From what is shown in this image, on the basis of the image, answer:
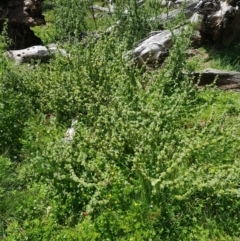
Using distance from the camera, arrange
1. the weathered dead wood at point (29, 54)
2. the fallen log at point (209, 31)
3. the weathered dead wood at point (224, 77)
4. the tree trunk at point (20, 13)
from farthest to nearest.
Answer: the tree trunk at point (20, 13) → the weathered dead wood at point (29, 54) → the fallen log at point (209, 31) → the weathered dead wood at point (224, 77)

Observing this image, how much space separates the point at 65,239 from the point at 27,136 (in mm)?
1574

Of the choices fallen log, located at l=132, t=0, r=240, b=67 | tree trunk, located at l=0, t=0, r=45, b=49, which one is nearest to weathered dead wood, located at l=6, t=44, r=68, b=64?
tree trunk, located at l=0, t=0, r=45, b=49

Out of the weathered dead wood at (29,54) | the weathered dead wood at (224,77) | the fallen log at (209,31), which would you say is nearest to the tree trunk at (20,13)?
the weathered dead wood at (29,54)

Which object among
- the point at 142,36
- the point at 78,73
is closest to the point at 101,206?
the point at 78,73

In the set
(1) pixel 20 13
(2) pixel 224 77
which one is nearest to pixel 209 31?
(2) pixel 224 77

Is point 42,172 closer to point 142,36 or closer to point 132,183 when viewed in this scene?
point 132,183

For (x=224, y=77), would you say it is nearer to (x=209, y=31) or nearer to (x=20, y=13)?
(x=209, y=31)

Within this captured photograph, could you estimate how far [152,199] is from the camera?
3.10 metres

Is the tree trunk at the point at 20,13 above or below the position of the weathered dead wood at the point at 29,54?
above

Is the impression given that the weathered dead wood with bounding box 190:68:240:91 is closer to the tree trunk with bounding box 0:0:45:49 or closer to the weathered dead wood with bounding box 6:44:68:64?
the weathered dead wood with bounding box 6:44:68:64

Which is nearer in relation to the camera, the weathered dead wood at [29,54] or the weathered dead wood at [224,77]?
the weathered dead wood at [224,77]

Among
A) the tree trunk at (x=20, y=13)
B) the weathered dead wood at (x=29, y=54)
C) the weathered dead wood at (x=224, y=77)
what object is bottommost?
the weathered dead wood at (x=224, y=77)

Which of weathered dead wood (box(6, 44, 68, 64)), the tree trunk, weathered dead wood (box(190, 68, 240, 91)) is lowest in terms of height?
weathered dead wood (box(190, 68, 240, 91))

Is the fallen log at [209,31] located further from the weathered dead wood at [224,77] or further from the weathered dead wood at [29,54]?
the weathered dead wood at [29,54]
